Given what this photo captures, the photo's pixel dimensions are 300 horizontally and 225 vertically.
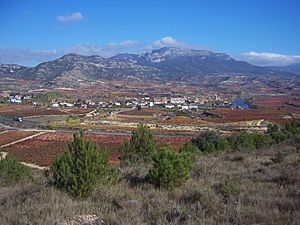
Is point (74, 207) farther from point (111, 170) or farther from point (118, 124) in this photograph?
point (118, 124)

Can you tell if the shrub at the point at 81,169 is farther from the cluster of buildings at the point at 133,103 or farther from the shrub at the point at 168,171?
the cluster of buildings at the point at 133,103

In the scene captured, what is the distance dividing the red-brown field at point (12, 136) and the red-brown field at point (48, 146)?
9.10ft

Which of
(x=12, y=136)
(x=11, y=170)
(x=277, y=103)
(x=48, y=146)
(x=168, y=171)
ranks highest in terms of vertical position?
(x=168, y=171)

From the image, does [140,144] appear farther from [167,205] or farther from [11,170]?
[167,205]

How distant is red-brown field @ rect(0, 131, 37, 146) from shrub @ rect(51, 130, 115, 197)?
5331 cm

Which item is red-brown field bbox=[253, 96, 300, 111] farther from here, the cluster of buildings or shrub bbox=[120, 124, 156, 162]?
shrub bbox=[120, 124, 156, 162]

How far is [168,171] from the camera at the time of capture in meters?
9.57

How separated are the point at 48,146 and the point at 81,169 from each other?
47.9 meters

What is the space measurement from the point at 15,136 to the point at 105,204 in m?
63.2

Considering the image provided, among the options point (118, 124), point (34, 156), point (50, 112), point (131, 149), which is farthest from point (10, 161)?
point (50, 112)

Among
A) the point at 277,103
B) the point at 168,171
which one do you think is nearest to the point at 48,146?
the point at 168,171

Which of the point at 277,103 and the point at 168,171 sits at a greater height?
the point at 168,171

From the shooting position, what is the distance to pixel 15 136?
66.4 m

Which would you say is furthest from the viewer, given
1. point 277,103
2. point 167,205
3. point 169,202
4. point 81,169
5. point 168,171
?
point 277,103
